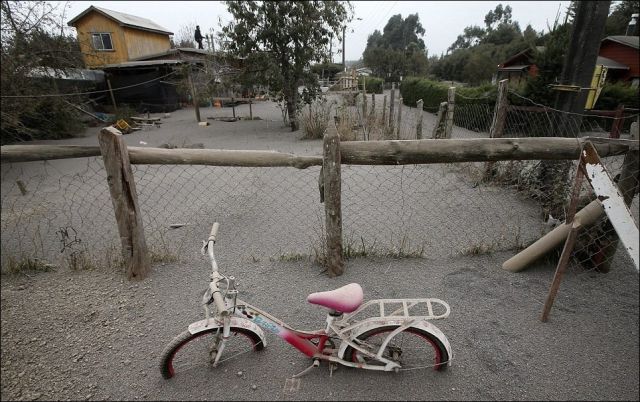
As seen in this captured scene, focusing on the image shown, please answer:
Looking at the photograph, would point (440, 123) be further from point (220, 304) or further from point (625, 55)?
point (625, 55)

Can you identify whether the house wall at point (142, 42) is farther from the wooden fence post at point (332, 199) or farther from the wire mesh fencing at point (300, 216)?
the wooden fence post at point (332, 199)

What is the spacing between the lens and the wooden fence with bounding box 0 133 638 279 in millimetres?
2672

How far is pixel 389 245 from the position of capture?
388 centimetres

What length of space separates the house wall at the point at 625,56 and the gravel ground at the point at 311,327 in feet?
74.8

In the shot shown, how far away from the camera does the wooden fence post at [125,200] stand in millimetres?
2688

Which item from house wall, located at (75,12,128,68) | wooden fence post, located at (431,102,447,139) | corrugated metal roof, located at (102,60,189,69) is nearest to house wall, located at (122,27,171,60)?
house wall, located at (75,12,128,68)

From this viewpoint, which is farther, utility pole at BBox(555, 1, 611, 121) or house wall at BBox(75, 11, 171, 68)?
house wall at BBox(75, 11, 171, 68)

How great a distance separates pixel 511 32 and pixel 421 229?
5681 centimetres

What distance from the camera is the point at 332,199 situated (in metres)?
2.87

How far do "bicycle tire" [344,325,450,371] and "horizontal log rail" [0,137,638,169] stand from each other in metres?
1.36

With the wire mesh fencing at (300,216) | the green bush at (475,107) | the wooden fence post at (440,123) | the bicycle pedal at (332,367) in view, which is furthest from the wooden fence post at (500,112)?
the green bush at (475,107)

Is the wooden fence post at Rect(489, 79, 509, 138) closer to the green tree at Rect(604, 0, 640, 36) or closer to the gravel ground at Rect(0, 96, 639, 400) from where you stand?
the gravel ground at Rect(0, 96, 639, 400)

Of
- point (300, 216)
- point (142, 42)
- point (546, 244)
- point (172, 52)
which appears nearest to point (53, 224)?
point (300, 216)

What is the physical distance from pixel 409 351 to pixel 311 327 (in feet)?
2.42
